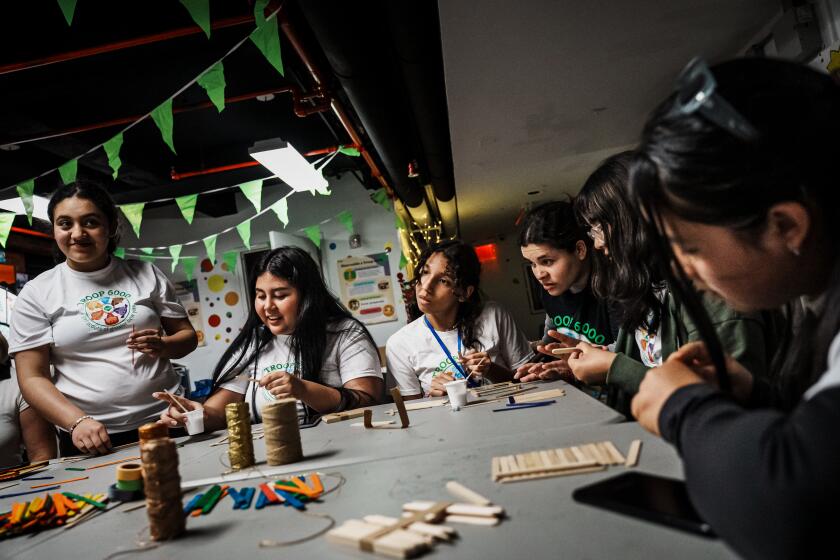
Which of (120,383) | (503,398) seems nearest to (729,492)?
(503,398)

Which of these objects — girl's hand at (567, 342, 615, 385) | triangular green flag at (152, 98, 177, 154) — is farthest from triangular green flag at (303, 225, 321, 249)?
girl's hand at (567, 342, 615, 385)

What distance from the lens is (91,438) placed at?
1.89 metres

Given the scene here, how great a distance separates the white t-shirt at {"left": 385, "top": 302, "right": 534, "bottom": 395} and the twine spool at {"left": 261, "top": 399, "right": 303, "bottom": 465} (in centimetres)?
130

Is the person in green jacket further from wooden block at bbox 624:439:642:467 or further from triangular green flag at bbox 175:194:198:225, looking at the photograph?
triangular green flag at bbox 175:194:198:225

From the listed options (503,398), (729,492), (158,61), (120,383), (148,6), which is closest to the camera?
(729,492)

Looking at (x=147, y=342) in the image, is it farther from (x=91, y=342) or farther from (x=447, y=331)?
(x=447, y=331)

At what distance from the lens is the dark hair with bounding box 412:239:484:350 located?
266cm

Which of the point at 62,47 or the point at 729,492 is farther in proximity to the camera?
the point at 62,47

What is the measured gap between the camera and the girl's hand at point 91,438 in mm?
1893

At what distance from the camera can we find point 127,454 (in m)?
1.85

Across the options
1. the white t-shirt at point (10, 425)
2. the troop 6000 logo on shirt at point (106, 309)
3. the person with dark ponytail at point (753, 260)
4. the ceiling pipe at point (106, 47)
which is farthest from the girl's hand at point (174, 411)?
the ceiling pipe at point (106, 47)

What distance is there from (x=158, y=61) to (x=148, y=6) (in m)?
0.51

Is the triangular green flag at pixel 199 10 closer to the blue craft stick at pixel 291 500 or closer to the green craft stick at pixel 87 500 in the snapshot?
the green craft stick at pixel 87 500

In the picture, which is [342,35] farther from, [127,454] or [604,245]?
[127,454]
